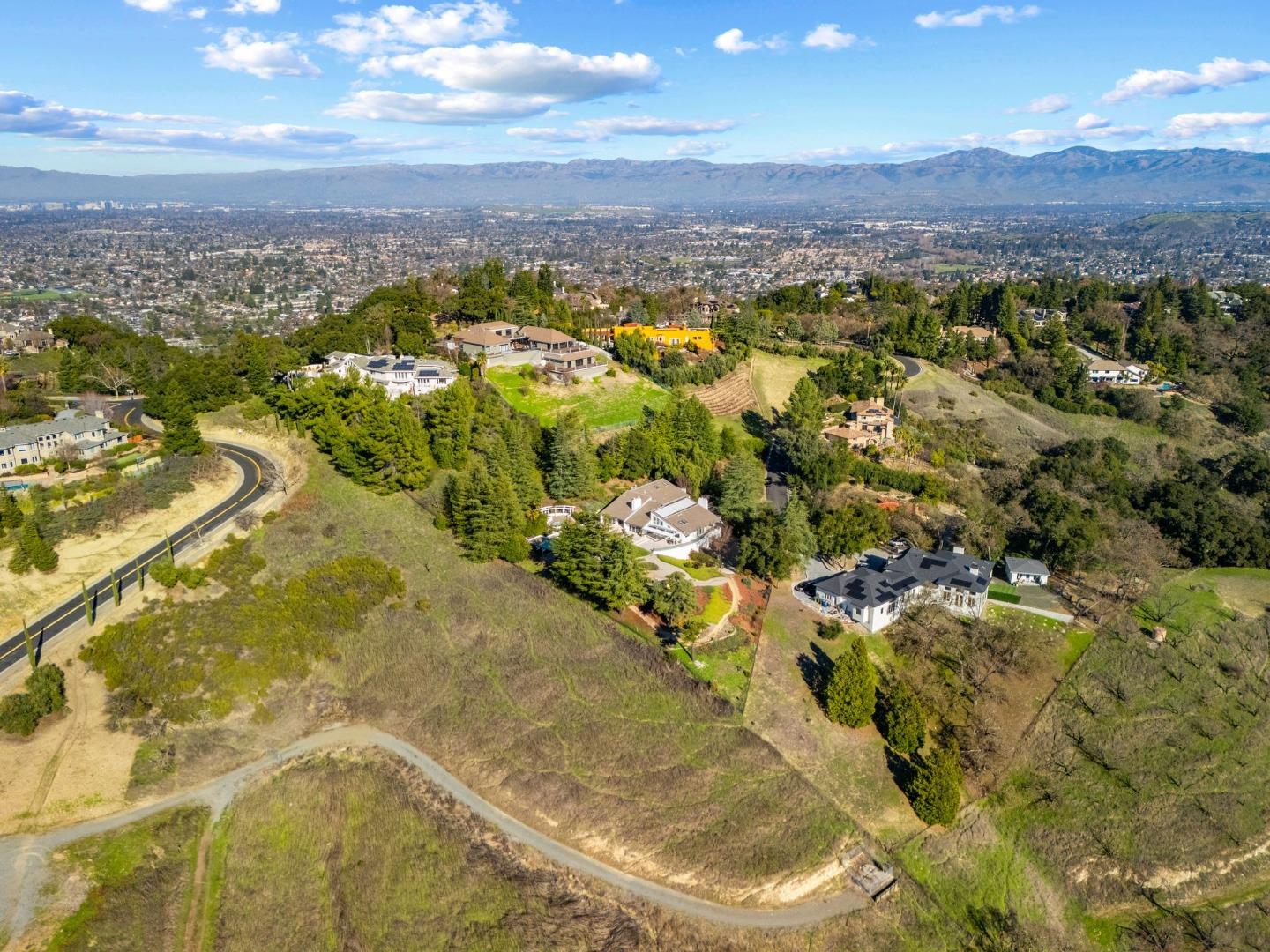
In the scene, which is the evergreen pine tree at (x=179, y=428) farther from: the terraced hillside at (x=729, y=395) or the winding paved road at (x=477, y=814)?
the terraced hillside at (x=729, y=395)

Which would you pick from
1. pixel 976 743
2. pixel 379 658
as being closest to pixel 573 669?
pixel 379 658

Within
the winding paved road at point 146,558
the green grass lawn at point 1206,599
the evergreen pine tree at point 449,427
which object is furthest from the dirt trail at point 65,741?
the green grass lawn at point 1206,599

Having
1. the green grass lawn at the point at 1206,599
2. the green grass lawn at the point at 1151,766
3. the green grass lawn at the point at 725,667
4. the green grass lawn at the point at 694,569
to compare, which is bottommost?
the green grass lawn at the point at 1151,766

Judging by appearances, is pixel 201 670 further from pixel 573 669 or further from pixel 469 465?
pixel 469 465

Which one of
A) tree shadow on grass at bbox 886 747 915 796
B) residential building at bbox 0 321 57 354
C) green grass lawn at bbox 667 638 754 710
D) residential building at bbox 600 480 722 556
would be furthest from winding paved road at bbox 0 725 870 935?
residential building at bbox 0 321 57 354

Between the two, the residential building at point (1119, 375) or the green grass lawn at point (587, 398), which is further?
the residential building at point (1119, 375)
